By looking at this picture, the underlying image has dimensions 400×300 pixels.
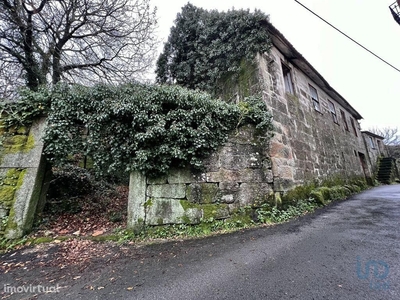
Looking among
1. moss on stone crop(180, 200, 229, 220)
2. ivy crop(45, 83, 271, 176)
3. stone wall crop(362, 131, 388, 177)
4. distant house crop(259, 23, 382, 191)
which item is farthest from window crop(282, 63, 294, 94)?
stone wall crop(362, 131, 388, 177)

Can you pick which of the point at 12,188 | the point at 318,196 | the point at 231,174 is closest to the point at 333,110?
the point at 318,196

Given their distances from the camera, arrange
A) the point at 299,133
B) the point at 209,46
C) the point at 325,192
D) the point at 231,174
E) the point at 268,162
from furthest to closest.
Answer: the point at 209,46, the point at 299,133, the point at 325,192, the point at 268,162, the point at 231,174

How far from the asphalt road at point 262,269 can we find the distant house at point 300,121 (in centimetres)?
186

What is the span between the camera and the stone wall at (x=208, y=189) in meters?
3.57

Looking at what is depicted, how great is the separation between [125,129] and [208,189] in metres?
2.12

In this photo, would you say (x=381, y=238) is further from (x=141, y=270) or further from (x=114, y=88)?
(x=114, y=88)

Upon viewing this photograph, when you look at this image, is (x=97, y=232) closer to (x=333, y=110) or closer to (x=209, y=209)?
(x=209, y=209)

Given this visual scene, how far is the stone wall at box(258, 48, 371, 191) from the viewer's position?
500 centimetres

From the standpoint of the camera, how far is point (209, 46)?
696 cm

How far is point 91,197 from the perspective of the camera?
5.16 meters

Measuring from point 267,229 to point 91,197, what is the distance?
4738 mm

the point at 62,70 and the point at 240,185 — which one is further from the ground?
the point at 62,70

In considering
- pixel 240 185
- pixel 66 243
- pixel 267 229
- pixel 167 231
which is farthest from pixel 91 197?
pixel 267 229

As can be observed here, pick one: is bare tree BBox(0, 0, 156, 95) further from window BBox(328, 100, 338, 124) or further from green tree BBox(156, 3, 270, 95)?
window BBox(328, 100, 338, 124)
